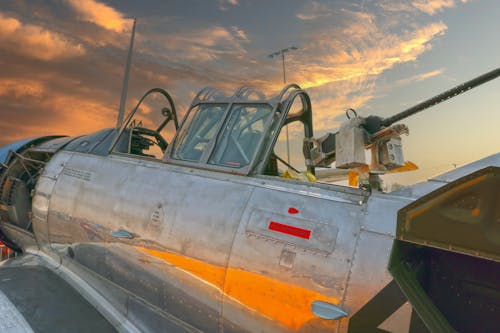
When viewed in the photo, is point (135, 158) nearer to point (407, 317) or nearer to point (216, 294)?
point (216, 294)

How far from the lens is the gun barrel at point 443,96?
3355 mm

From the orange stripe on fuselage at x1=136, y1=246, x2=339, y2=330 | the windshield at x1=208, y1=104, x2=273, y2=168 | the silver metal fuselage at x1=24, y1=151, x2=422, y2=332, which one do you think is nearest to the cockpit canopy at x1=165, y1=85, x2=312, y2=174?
the windshield at x1=208, y1=104, x2=273, y2=168

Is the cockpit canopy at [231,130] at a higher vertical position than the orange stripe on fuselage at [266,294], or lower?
higher

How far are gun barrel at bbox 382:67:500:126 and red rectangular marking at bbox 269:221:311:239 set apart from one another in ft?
5.68

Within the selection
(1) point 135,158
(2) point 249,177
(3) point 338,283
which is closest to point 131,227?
(1) point 135,158

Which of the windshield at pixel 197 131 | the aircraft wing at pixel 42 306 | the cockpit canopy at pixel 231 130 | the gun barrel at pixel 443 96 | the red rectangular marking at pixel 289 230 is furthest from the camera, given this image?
the windshield at pixel 197 131

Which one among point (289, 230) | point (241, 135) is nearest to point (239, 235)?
point (289, 230)

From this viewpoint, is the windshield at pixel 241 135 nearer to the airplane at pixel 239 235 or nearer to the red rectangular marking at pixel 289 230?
the airplane at pixel 239 235

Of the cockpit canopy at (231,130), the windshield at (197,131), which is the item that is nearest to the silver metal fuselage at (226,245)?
the cockpit canopy at (231,130)

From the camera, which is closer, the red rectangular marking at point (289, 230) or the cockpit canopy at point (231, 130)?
the red rectangular marking at point (289, 230)

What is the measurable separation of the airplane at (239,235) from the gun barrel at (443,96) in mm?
14

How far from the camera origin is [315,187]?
313cm

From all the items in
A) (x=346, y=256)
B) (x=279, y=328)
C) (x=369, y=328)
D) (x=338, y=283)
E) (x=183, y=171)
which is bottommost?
(x=279, y=328)

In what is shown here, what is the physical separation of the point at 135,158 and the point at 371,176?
9.75ft
